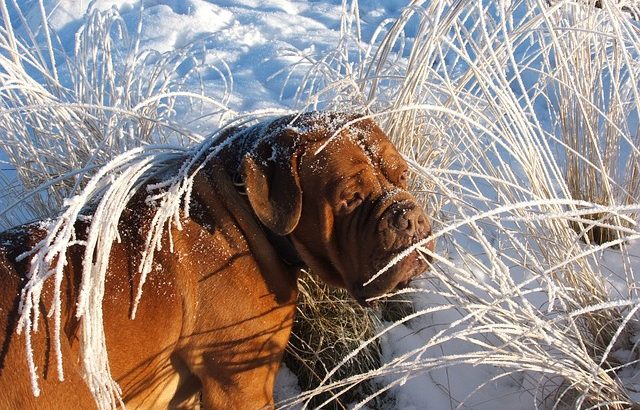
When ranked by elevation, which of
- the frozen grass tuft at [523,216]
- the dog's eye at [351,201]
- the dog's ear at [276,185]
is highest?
the dog's ear at [276,185]

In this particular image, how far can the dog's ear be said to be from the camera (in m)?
2.29

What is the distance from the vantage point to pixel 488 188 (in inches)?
155

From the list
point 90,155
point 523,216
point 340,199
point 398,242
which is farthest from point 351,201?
point 90,155

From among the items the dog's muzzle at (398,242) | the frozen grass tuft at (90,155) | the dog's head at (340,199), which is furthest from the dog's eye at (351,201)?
the frozen grass tuft at (90,155)

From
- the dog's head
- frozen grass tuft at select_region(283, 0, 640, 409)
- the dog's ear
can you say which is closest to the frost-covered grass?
frozen grass tuft at select_region(283, 0, 640, 409)

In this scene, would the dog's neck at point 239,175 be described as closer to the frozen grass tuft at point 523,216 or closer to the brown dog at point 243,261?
the brown dog at point 243,261

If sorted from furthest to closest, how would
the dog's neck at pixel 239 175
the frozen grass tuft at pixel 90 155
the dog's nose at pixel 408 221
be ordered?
the dog's neck at pixel 239 175, the dog's nose at pixel 408 221, the frozen grass tuft at pixel 90 155

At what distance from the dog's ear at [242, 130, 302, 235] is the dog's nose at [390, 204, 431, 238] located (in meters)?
0.32

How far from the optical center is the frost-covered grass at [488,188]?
232cm

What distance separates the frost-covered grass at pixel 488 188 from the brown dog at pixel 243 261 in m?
0.14

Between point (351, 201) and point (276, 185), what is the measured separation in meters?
0.25

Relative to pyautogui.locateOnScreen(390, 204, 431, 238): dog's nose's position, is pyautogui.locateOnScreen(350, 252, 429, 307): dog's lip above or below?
below

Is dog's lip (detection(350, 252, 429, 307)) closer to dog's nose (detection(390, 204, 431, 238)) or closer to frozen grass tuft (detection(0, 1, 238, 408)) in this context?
dog's nose (detection(390, 204, 431, 238))

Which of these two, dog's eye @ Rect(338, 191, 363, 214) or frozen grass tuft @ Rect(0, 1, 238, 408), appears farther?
dog's eye @ Rect(338, 191, 363, 214)
